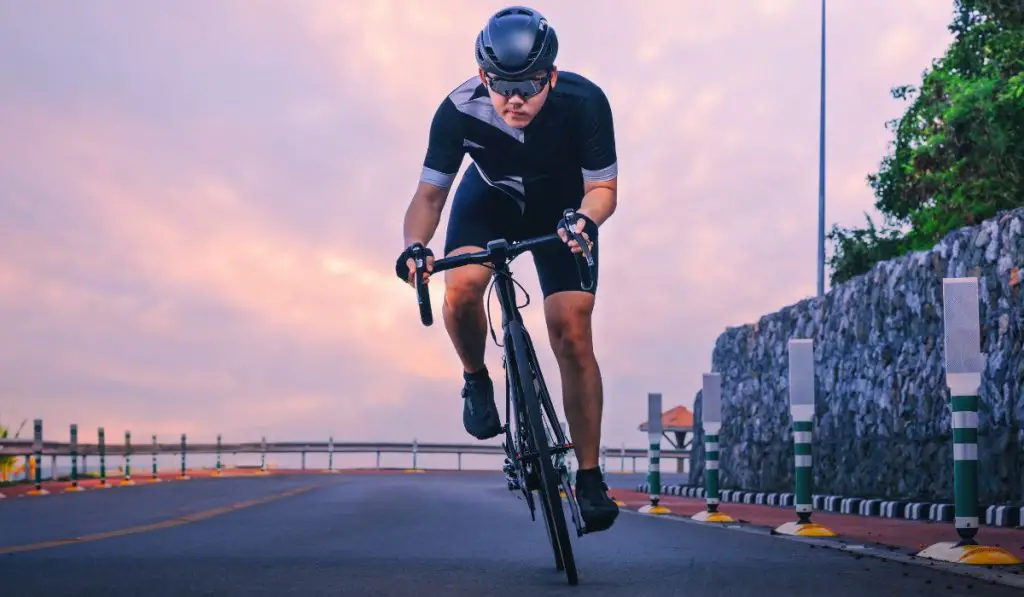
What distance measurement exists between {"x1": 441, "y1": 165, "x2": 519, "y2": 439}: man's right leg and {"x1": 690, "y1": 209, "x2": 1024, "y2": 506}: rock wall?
1001 cm

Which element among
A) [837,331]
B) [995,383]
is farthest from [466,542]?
[837,331]

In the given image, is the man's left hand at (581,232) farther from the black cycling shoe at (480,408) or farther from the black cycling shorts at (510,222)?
the black cycling shoe at (480,408)

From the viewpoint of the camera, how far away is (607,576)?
26.1 feet

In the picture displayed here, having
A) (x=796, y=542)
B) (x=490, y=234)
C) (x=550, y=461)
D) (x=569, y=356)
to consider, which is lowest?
(x=796, y=542)

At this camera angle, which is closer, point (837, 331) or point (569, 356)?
point (569, 356)

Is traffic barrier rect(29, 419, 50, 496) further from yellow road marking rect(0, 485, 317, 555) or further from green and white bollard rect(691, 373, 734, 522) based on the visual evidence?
green and white bollard rect(691, 373, 734, 522)

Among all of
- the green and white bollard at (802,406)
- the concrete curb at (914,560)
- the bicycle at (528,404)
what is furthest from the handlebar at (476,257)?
the green and white bollard at (802,406)

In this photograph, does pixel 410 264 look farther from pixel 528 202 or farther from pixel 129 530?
pixel 129 530

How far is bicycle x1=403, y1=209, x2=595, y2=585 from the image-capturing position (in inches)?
290

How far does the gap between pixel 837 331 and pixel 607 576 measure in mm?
17224

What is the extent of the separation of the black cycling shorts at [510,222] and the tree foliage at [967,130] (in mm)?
25837

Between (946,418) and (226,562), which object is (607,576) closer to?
(226,562)

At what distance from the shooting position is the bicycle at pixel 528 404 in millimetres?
7359

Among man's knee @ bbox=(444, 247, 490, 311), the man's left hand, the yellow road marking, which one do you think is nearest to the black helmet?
the man's left hand
